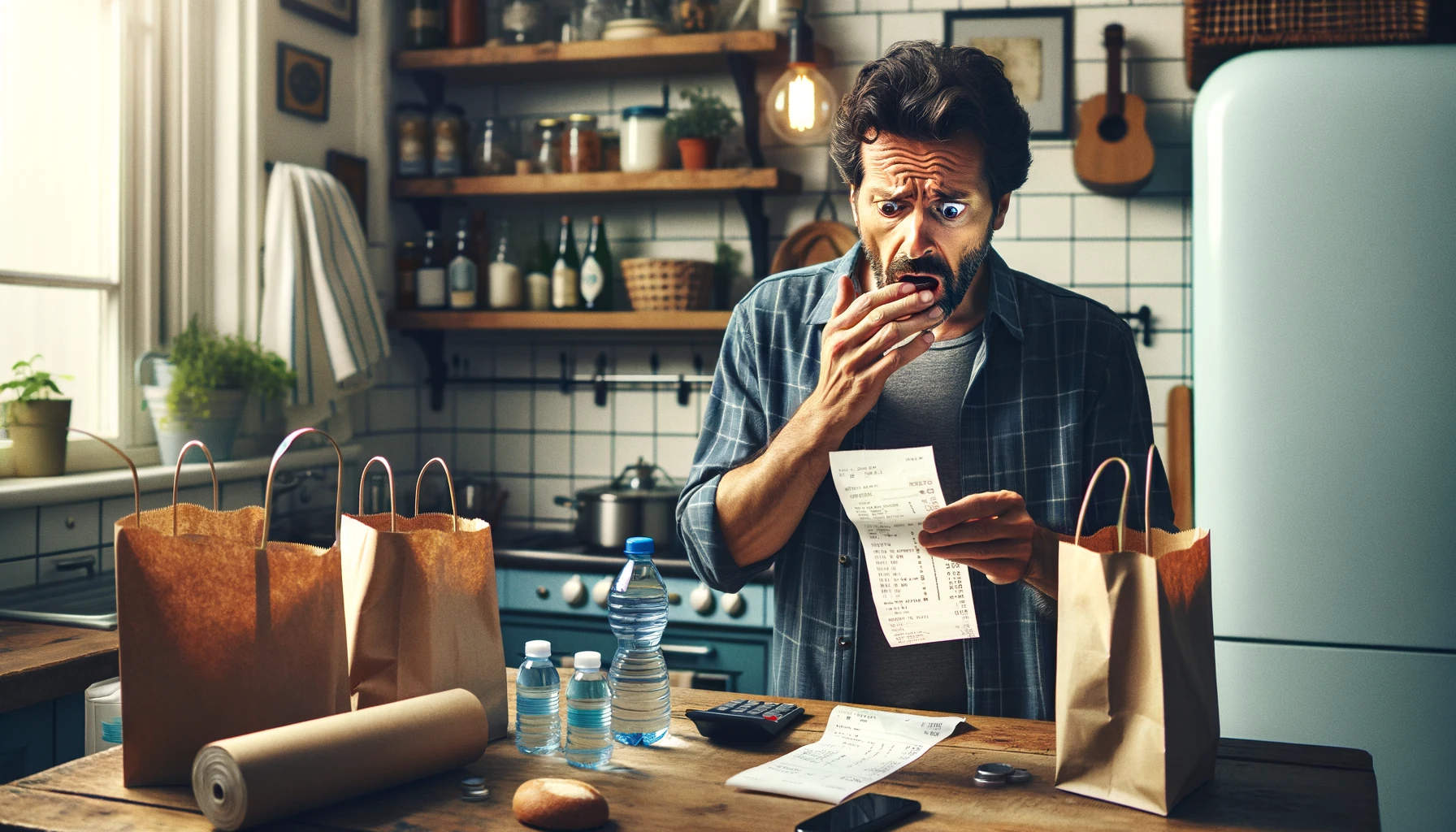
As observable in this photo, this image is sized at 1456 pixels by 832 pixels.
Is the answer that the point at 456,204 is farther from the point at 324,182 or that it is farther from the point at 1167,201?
the point at 1167,201

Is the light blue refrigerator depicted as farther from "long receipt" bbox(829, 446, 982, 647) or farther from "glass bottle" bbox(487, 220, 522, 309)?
"glass bottle" bbox(487, 220, 522, 309)

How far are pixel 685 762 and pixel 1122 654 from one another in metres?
0.42

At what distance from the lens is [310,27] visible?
9.81 feet

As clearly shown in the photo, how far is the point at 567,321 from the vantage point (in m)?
3.06

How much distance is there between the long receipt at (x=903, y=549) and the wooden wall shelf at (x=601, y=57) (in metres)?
1.72

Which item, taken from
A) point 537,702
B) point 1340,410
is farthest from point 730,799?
point 1340,410

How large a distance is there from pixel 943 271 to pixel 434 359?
216cm

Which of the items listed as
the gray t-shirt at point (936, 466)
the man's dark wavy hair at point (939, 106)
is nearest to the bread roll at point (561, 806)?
the gray t-shirt at point (936, 466)

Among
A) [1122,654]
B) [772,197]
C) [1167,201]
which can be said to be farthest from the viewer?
[772,197]

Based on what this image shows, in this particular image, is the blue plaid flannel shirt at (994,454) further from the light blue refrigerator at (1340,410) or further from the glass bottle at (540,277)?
the glass bottle at (540,277)

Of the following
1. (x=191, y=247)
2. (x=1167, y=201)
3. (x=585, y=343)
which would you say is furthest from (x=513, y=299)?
(x=1167, y=201)

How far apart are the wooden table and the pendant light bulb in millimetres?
1812

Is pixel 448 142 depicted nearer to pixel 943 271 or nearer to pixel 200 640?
pixel 943 271

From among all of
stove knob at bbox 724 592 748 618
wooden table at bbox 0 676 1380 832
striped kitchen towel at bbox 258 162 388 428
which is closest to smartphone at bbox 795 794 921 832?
wooden table at bbox 0 676 1380 832
